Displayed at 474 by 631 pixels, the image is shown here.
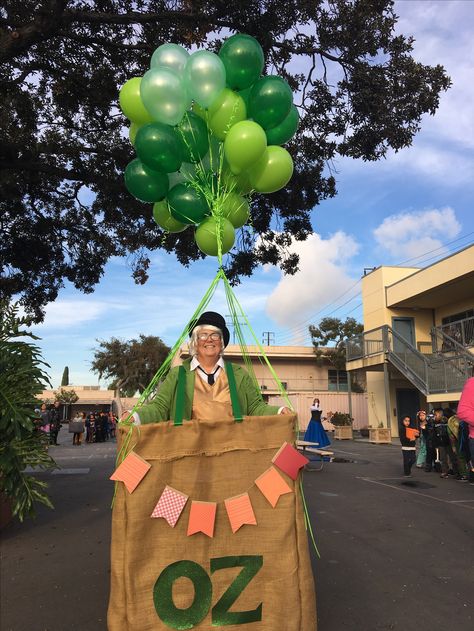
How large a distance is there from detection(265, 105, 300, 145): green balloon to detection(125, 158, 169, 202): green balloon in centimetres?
101

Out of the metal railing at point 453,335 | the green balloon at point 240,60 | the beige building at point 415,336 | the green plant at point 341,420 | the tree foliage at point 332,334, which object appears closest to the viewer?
the green balloon at point 240,60

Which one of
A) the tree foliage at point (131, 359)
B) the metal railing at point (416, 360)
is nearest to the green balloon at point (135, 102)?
the metal railing at point (416, 360)

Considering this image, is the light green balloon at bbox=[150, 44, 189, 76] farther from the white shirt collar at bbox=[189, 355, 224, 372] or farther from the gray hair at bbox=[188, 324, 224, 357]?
the white shirt collar at bbox=[189, 355, 224, 372]

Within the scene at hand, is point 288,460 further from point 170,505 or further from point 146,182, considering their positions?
point 146,182

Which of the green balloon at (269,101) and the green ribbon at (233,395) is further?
the green balloon at (269,101)

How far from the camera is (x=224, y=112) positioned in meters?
3.96

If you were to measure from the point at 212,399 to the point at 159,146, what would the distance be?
6.85 feet

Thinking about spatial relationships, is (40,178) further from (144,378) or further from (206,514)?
(144,378)

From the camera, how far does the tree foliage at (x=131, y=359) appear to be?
4738cm

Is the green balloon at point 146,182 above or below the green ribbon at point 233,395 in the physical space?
above

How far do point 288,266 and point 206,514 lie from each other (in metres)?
8.74

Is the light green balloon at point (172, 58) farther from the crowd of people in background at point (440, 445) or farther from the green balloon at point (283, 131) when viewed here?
the crowd of people in background at point (440, 445)

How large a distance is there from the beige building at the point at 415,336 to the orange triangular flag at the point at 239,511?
1523 centimetres

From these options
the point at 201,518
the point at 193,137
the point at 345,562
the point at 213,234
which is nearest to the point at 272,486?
the point at 201,518
